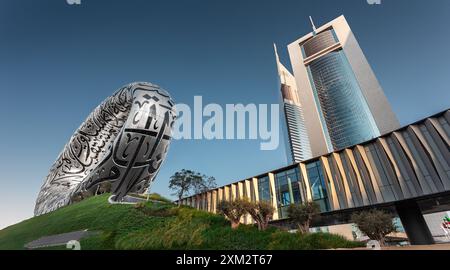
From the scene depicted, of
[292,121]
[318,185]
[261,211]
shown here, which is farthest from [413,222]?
[292,121]

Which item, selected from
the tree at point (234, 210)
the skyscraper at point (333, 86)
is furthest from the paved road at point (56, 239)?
the skyscraper at point (333, 86)

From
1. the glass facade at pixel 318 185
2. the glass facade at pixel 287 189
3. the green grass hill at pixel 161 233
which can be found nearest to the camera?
the green grass hill at pixel 161 233

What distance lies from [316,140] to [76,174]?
5694cm

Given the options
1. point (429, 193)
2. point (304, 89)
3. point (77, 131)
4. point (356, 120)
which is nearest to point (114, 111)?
point (77, 131)

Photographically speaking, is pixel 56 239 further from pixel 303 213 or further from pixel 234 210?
pixel 303 213

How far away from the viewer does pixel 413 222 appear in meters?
24.2

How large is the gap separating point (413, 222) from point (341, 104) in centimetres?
9130

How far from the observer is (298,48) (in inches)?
3356

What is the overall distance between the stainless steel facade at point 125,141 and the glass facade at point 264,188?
20.0 meters

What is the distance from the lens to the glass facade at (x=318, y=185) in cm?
2973

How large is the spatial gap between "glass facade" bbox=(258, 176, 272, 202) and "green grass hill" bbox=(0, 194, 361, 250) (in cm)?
2233

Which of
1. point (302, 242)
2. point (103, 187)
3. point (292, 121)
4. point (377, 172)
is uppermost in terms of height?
point (292, 121)

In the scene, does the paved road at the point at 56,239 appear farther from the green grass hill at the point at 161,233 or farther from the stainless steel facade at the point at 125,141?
the stainless steel facade at the point at 125,141
